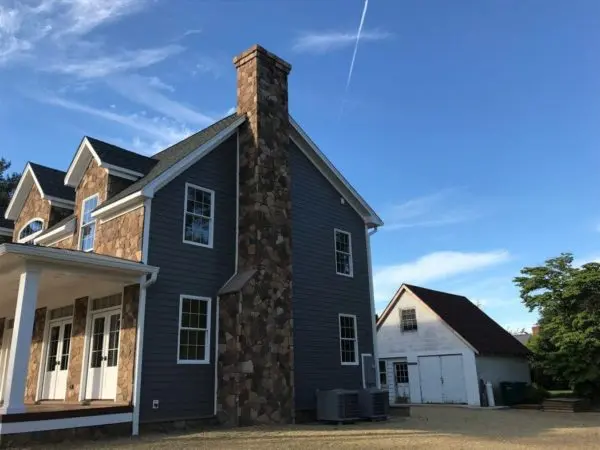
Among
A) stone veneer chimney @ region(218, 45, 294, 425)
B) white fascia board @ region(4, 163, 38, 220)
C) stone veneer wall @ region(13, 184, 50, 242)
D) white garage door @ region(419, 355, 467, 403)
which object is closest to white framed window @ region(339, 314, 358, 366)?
stone veneer chimney @ region(218, 45, 294, 425)

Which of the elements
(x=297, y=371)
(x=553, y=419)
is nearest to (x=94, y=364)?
(x=297, y=371)

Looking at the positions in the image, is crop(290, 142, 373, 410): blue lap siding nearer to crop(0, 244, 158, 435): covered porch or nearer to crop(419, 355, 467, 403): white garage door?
crop(0, 244, 158, 435): covered porch

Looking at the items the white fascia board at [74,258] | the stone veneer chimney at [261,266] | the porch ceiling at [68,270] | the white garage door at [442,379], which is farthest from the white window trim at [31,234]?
the white garage door at [442,379]

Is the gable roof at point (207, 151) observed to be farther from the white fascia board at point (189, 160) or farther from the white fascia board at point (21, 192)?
the white fascia board at point (21, 192)

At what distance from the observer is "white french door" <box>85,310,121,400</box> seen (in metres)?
11.7

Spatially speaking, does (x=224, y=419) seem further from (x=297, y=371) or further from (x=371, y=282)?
(x=371, y=282)

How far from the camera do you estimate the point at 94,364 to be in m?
12.4

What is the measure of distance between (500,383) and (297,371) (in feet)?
42.8

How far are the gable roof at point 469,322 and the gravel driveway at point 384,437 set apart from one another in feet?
31.3

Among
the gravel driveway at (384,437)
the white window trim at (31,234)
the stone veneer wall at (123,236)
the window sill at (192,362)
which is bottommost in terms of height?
the gravel driveway at (384,437)

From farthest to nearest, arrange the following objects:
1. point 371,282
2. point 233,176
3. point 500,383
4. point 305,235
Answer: point 500,383 → point 371,282 → point 305,235 → point 233,176

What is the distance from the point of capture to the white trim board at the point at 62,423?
28.9ft

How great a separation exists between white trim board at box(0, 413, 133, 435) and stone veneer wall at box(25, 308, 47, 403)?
505 centimetres

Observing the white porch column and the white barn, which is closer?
the white porch column
